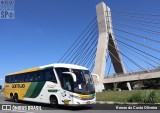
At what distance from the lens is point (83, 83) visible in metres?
18.5

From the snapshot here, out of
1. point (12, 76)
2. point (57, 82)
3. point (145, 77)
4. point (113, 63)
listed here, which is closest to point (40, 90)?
point (57, 82)

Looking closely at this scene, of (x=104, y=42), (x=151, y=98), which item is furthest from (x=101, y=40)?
(x=151, y=98)

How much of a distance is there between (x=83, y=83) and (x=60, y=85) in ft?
4.91

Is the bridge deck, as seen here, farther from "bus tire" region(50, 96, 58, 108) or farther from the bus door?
the bus door

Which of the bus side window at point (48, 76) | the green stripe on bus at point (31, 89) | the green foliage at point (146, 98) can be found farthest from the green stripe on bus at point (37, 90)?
the green foliage at point (146, 98)

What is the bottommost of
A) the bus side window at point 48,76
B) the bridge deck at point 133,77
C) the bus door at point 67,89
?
the bus door at point 67,89

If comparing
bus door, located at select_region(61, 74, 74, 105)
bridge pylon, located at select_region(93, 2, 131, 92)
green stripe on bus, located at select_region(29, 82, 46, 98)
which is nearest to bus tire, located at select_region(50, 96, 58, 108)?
bus door, located at select_region(61, 74, 74, 105)

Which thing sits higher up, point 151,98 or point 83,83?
point 83,83

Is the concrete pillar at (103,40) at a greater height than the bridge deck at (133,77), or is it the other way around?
the concrete pillar at (103,40)

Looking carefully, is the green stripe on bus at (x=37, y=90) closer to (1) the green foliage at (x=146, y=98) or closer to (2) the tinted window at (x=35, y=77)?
(2) the tinted window at (x=35, y=77)

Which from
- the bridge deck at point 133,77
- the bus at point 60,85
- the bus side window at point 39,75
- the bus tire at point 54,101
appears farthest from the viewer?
the bridge deck at point 133,77

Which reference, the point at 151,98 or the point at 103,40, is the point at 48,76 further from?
the point at 103,40

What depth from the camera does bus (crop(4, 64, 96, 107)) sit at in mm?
18125

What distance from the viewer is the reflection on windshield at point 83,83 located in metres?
18.2
